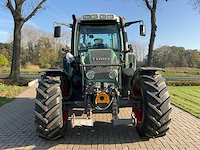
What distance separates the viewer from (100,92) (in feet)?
13.8

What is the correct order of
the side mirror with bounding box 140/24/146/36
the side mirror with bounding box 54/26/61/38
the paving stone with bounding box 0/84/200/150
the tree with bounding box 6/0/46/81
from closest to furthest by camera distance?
the paving stone with bounding box 0/84/200/150
the side mirror with bounding box 54/26/61/38
the side mirror with bounding box 140/24/146/36
the tree with bounding box 6/0/46/81

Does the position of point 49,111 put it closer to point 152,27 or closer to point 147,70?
point 147,70

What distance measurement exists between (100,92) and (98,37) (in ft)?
6.09

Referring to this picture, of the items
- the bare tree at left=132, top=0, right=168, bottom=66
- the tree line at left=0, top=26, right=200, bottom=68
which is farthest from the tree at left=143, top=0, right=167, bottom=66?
the tree line at left=0, top=26, right=200, bottom=68

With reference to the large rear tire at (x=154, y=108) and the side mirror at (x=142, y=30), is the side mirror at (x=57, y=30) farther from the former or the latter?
the large rear tire at (x=154, y=108)

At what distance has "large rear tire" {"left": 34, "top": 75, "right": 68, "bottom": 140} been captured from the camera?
13.1 ft

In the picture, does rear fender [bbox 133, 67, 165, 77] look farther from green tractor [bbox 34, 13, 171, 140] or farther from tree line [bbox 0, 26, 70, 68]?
tree line [bbox 0, 26, 70, 68]

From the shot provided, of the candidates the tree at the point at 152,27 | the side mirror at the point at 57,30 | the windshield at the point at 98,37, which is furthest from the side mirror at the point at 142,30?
the tree at the point at 152,27

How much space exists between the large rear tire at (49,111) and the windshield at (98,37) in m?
1.70

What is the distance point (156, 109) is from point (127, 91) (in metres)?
1.34

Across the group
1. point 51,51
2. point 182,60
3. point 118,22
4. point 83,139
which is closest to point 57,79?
point 83,139

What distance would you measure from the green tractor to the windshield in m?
0.06

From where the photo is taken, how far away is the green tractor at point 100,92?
4.05 meters

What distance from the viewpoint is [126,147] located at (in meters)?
4.15
